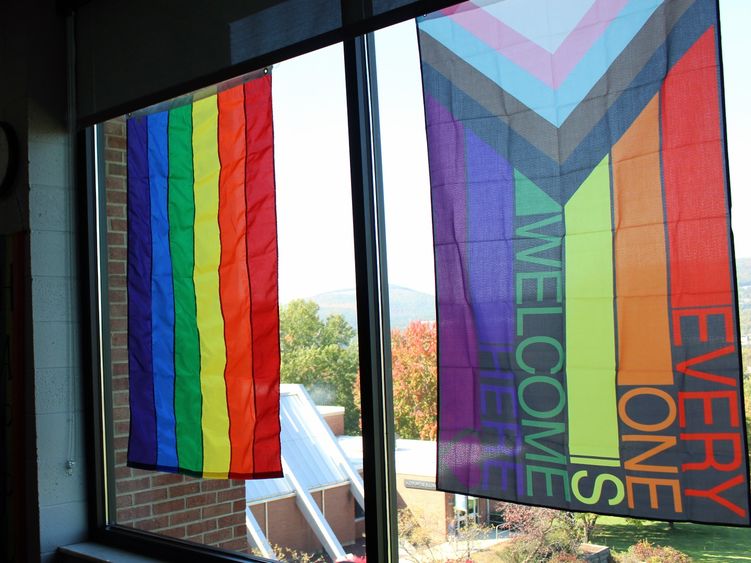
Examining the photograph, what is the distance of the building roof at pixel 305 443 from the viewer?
3000mm

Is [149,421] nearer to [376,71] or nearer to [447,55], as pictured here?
[376,71]

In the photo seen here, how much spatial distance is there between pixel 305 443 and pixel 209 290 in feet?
2.41

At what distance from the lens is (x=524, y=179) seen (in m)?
2.25

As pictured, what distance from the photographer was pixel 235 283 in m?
3.17

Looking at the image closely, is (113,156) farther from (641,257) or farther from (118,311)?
(641,257)

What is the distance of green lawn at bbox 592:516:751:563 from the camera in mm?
1958

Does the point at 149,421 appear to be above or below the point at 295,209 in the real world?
below

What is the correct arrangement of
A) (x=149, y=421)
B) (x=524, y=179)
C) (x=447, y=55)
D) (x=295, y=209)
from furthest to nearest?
(x=149, y=421), (x=295, y=209), (x=447, y=55), (x=524, y=179)

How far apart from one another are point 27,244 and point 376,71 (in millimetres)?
2060

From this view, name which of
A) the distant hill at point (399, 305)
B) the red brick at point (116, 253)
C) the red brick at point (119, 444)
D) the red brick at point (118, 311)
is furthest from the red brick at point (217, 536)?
the red brick at point (116, 253)

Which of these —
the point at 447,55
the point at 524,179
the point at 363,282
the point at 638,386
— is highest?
the point at 447,55

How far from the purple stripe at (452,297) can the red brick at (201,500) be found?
5.38ft

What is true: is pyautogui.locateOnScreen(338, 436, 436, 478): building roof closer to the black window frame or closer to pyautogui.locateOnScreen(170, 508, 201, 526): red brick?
the black window frame

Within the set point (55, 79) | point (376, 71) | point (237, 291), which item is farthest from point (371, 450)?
point (55, 79)
